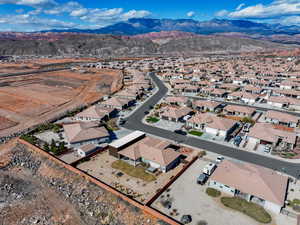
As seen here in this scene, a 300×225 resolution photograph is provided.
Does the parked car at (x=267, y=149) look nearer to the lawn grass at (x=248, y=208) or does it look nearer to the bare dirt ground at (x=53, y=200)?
the lawn grass at (x=248, y=208)

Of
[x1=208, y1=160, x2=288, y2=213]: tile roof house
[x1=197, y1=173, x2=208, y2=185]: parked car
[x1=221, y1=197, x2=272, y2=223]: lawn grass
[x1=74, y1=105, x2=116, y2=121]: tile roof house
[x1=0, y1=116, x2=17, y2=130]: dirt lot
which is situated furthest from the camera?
[x1=74, y1=105, x2=116, y2=121]: tile roof house

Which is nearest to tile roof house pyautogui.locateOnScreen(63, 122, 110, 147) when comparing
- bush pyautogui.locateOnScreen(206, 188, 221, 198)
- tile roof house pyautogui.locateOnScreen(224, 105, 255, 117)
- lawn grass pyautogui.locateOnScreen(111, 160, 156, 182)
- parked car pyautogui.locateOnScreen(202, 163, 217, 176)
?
lawn grass pyautogui.locateOnScreen(111, 160, 156, 182)

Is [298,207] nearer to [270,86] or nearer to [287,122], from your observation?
[287,122]

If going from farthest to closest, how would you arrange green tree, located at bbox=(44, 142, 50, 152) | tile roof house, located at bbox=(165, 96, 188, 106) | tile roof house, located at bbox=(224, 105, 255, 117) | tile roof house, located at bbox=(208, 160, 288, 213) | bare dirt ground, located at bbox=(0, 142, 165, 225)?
tile roof house, located at bbox=(165, 96, 188, 106) < tile roof house, located at bbox=(224, 105, 255, 117) < green tree, located at bbox=(44, 142, 50, 152) < bare dirt ground, located at bbox=(0, 142, 165, 225) < tile roof house, located at bbox=(208, 160, 288, 213)

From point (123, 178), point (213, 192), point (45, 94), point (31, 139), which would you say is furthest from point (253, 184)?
point (45, 94)

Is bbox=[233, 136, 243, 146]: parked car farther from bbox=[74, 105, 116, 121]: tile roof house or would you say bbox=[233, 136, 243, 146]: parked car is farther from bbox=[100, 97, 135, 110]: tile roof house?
bbox=[100, 97, 135, 110]: tile roof house

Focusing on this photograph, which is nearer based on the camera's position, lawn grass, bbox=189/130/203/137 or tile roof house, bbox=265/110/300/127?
lawn grass, bbox=189/130/203/137

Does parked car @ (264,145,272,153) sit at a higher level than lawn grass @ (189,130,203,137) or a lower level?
lower

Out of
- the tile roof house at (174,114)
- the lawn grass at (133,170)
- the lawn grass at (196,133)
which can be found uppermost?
the tile roof house at (174,114)

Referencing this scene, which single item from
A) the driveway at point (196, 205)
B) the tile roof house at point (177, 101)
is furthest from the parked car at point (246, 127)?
the driveway at point (196, 205)
